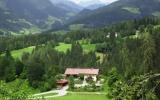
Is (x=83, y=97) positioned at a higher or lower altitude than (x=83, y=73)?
lower

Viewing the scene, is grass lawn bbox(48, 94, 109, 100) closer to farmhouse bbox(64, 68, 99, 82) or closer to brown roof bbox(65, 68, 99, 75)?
farmhouse bbox(64, 68, 99, 82)

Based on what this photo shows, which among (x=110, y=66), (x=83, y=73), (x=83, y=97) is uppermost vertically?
(x=110, y=66)

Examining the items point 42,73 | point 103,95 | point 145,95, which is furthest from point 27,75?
point 145,95

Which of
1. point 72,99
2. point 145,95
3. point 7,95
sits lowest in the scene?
point 72,99

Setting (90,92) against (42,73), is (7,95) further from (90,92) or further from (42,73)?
(42,73)

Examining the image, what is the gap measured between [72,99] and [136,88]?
84.5m

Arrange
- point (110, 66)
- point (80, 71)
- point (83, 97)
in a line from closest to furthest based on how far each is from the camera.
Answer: point (83, 97), point (80, 71), point (110, 66)

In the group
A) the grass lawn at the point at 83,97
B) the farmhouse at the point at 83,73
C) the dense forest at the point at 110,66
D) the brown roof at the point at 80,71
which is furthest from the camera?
the brown roof at the point at 80,71

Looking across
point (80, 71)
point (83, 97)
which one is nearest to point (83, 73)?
point (80, 71)

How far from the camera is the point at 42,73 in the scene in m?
120

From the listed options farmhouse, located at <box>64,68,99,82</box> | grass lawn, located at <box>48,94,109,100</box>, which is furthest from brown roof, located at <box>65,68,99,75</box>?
grass lawn, located at <box>48,94,109,100</box>

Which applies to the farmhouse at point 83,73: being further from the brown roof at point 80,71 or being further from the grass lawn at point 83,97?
the grass lawn at point 83,97

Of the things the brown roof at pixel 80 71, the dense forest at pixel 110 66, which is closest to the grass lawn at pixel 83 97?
the dense forest at pixel 110 66

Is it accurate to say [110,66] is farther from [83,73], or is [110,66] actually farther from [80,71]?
[80,71]
